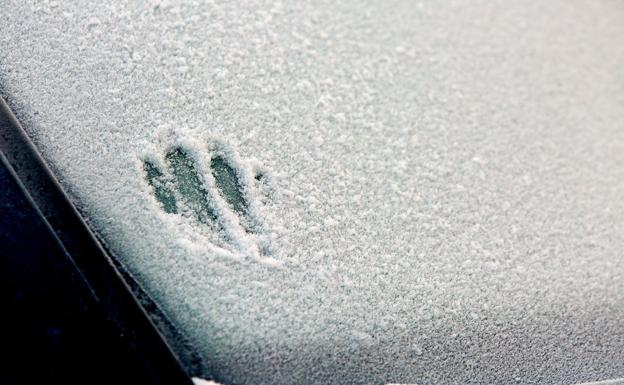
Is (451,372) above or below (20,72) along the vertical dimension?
below

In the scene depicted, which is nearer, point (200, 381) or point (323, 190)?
point (200, 381)

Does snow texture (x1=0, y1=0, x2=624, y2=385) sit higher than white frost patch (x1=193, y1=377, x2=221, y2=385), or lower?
higher

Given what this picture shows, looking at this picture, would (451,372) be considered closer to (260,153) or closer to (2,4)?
(260,153)

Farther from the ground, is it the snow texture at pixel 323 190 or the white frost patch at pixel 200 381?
the snow texture at pixel 323 190

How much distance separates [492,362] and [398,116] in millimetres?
390

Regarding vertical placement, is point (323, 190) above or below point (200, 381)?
above

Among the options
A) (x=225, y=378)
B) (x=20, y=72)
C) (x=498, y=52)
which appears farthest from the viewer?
(x=498, y=52)

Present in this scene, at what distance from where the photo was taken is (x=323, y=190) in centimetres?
67

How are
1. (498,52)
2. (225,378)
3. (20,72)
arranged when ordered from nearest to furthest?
(225,378), (20,72), (498,52)

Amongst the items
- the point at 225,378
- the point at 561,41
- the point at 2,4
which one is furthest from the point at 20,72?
the point at 561,41

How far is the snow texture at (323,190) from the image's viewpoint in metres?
0.60

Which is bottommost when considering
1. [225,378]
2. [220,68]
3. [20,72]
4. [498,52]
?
[225,378]

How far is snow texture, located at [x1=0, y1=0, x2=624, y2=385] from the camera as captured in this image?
1.97 feet

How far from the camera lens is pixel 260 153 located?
2.22 feet
